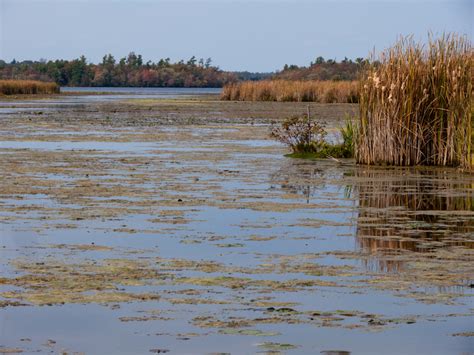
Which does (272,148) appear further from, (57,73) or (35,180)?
(57,73)

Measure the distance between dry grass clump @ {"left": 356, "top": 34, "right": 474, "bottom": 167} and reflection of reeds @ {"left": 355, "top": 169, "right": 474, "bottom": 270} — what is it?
2.51 feet

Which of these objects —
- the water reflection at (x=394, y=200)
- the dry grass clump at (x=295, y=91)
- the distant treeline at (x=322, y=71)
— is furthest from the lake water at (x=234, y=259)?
the distant treeline at (x=322, y=71)

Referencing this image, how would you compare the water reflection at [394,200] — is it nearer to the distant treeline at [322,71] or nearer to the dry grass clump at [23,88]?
the dry grass clump at [23,88]

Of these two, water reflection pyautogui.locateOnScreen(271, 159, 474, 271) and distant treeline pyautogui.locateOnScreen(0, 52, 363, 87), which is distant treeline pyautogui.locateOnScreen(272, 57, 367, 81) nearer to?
distant treeline pyautogui.locateOnScreen(0, 52, 363, 87)

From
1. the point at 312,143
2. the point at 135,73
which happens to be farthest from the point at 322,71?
the point at 312,143

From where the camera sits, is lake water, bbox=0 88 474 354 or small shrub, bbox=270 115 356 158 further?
small shrub, bbox=270 115 356 158

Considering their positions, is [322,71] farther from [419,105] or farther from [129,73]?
[419,105]

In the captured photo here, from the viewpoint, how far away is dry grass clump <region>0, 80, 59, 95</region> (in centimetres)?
7136

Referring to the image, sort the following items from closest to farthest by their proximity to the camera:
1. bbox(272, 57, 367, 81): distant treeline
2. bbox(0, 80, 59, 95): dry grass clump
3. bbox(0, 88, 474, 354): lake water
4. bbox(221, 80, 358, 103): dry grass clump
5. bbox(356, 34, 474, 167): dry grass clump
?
1. bbox(0, 88, 474, 354): lake water
2. bbox(356, 34, 474, 167): dry grass clump
3. bbox(221, 80, 358, 103): dry grass clump
4. bbox(0, 80, 59, 95): dry grass clump
5. bbox(272, 57, 367, 81): distant treeline

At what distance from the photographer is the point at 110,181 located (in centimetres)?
1559

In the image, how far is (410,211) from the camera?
1262cm

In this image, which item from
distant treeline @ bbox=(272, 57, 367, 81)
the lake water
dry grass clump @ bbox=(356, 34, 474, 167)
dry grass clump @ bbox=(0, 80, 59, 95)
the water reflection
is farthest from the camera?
distant treeline @ bbox=(272, 57, 367, 81)

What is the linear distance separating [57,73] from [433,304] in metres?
119

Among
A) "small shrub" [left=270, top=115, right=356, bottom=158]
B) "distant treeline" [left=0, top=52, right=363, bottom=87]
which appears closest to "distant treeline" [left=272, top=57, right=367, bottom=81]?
"distant treeline" [left=0, top=52, right=363, bottom=87]
